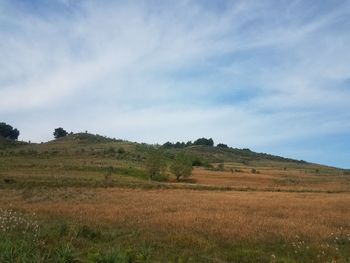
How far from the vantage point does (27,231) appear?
49.3ft

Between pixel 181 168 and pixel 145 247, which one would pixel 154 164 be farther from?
pixel 145 247

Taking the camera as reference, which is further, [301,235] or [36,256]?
[301,235]

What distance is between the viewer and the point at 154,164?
84250mm

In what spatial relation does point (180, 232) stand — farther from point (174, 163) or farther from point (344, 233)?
point (174, 163)

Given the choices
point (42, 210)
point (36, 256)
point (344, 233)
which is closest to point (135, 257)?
point (36, 256)

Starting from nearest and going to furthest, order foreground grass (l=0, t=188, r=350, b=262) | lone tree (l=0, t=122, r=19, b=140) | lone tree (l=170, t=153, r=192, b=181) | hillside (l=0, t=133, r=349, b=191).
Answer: foreground grass (l=0, t=188, r=350, b=262)
hillside (l=0, t=133, r=349, b=191)
lone tree (l=170, t=153, r=192, b=181)
lone tree (l=0, t=122, r=19, b=140)

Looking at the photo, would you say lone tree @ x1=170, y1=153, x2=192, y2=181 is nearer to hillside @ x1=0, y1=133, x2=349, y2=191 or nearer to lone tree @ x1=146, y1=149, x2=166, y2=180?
hillside @ x1=0, y1=133, x2=349, y2=191

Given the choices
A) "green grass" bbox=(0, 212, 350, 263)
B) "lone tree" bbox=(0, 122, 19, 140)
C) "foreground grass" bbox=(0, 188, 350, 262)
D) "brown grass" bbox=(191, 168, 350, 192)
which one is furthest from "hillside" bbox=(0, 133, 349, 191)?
"lone tree" bbox=(0, 122, 19, 140)

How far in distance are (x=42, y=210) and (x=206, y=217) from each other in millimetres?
8033

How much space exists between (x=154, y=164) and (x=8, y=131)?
4321 inches

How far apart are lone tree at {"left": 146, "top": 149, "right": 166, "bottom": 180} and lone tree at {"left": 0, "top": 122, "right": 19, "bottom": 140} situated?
102m

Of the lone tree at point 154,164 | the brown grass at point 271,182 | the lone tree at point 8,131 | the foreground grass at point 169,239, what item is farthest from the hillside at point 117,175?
the lone tree at point 8,131

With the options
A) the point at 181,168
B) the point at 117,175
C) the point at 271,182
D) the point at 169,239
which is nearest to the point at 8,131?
the point at 181,168

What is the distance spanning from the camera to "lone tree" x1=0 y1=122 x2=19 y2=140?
175 meters
